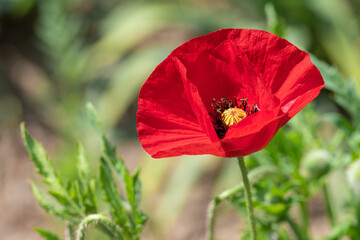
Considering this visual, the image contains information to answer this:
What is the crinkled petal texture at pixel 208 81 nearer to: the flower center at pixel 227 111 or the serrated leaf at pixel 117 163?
the flower center at pixel 227 111

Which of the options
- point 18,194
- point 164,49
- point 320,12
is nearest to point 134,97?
point 164,49

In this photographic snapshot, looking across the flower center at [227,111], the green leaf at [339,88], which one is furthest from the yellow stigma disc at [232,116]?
Answer: the green leaf at [339,88]

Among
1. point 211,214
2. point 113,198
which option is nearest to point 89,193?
point 113,198

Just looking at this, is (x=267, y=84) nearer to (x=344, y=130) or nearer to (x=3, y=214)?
(x=344, y=130)

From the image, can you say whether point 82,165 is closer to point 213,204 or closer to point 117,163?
point 117,163

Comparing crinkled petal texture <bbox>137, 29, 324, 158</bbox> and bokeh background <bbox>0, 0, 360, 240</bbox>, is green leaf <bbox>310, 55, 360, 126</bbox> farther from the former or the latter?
bokeh background <bbox>0, 0, 360, 240</bbox>

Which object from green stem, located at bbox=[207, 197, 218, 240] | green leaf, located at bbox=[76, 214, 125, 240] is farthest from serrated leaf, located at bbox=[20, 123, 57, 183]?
green stem, located at bbox=[207, 197, 218, 240]
